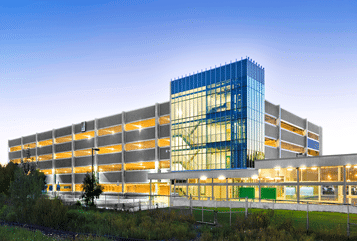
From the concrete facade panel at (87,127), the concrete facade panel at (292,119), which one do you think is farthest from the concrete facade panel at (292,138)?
the concrete facade panel at (87,127)

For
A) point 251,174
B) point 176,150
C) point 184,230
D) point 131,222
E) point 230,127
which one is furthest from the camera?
point 176,150

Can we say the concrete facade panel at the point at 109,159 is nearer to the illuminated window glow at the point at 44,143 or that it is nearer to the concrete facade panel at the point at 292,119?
the illuminated window glow at the point at 44,143

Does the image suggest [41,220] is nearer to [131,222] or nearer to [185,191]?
[131,222]

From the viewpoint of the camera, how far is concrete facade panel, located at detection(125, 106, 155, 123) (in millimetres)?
76062

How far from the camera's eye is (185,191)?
192 feet

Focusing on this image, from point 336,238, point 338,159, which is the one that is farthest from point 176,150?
point 336,238

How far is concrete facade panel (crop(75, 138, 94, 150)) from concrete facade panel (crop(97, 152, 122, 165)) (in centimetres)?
536

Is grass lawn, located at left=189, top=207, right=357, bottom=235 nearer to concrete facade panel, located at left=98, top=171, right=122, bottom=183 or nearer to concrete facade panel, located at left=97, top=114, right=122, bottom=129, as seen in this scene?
concrete facade panel, located at left=98, top=171, right=122, bottom=183

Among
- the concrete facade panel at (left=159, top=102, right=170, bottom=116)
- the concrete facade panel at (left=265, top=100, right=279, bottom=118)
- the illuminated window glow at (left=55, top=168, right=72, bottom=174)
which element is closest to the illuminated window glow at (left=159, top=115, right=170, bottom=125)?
the concrete facade panel at (left=159, top=102, right=170, bottom=116)

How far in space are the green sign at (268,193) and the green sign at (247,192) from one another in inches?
70.5

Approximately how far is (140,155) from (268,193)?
129 feet

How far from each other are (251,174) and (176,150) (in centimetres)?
1952

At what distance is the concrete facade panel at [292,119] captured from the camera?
72562 mm

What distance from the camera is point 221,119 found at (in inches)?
2261
